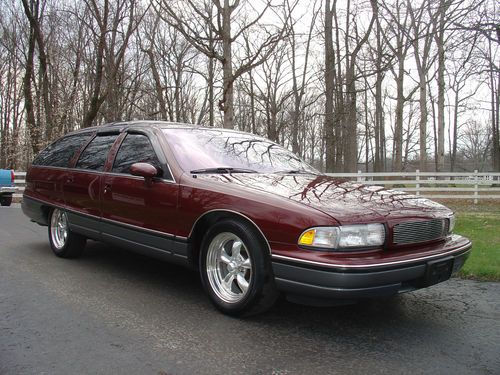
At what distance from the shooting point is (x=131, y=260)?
5.71 m

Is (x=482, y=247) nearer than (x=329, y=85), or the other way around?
(x=482, y=247)

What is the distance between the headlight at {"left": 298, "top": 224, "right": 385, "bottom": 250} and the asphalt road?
70 centimetres

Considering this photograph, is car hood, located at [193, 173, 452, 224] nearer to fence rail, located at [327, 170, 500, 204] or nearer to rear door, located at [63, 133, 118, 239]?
rear door, located at [63, 133, 118, 239]

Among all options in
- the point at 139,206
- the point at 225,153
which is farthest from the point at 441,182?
the point at 139,206

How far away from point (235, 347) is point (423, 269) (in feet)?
4.74

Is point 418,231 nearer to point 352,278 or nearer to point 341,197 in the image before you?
point 341,197

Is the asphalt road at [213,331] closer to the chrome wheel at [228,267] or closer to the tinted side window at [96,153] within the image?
the chrome wheel at [228,267]

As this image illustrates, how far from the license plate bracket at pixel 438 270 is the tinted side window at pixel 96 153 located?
3.50m

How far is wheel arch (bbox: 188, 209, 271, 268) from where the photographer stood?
11.8 ft

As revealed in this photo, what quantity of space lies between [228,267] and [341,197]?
3.53ft

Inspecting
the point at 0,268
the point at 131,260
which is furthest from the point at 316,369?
the point at 0,268

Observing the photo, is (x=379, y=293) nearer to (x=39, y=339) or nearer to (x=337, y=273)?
(x=337, y=273)

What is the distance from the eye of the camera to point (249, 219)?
347 centimetres

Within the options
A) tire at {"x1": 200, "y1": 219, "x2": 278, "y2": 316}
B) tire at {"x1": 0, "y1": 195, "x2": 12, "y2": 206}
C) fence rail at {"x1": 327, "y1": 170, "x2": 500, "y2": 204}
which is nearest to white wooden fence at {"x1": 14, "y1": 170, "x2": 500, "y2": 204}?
fence rail at {"x1": 327, "y1": 170, "x2": 500, "y2": 204}
